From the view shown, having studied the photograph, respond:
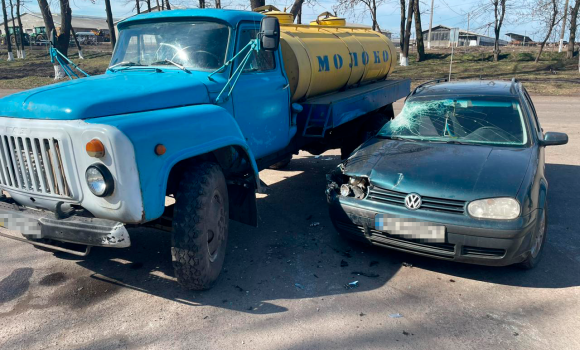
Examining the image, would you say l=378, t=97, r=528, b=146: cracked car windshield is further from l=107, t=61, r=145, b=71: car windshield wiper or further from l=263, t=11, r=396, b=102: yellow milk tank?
l=107, t=61, r=145, b=71: car windshield wiper

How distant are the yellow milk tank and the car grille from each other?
6.53 feet

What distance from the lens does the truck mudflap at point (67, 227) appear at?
301 cm

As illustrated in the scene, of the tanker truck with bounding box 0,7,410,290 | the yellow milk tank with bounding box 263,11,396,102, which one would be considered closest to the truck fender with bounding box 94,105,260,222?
the tanker truck with bounding box 0,7,410,290

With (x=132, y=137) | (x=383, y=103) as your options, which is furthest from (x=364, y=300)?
(x=383, y=103)

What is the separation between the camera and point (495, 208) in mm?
3467

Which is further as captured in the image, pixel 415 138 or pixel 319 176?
pixel 319 176

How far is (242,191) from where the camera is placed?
425cm

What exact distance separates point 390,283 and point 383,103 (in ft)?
13.3

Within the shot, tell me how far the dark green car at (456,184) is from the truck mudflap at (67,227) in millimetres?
1956

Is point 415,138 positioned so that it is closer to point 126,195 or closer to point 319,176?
point 319,176

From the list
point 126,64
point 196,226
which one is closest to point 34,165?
point 196,226

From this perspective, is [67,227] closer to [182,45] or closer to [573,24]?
[182,45]

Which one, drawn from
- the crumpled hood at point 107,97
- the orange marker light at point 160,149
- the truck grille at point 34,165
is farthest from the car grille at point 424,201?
the truck grille at point 34,165

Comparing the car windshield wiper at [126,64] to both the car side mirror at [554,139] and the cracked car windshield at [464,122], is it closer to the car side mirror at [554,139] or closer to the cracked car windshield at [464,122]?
the cracked car windshield at [464,122]
